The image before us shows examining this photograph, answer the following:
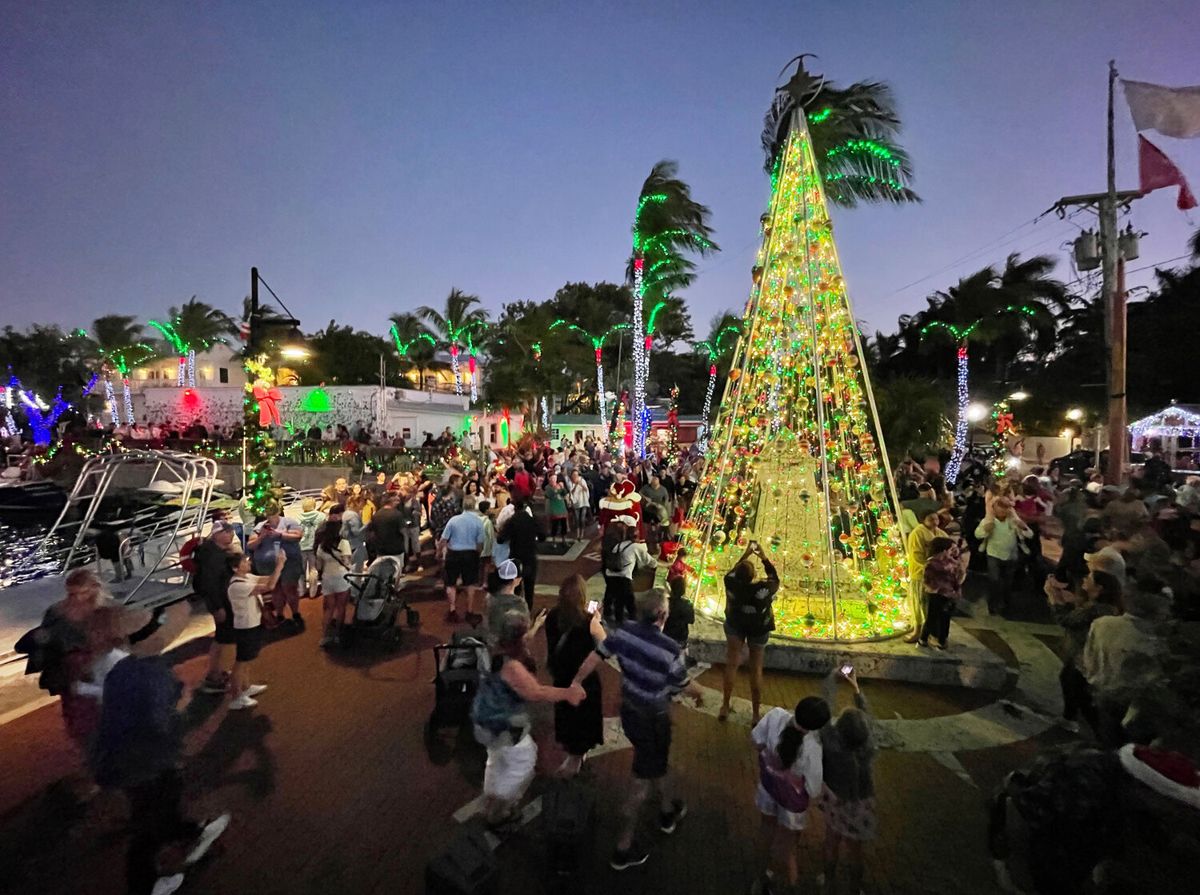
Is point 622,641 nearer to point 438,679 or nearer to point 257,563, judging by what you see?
point 438,679

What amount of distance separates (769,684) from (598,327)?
40.5 meters

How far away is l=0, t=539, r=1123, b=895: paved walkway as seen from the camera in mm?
3572

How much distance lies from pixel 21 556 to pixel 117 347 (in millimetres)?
42972

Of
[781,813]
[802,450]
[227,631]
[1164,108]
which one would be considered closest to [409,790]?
[227,631]

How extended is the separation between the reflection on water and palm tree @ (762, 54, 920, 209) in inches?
508

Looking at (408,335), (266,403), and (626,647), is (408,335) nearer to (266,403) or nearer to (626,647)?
(266,403)

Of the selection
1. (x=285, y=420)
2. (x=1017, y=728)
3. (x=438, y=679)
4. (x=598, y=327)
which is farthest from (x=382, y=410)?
(x=1017, y=728)

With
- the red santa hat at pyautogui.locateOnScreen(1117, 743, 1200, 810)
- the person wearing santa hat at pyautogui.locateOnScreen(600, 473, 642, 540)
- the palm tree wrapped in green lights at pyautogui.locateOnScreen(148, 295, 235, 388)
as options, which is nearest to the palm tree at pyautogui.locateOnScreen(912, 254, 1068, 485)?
the person wearing santa hat at pyautogui.locateOnScreen(600, 473, 642, 540)

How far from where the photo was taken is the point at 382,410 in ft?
101

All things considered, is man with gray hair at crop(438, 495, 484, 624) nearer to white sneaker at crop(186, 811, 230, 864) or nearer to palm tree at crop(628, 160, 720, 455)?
white sneaker at crop(186, 811, 230, 864)

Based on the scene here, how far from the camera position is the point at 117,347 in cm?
4591

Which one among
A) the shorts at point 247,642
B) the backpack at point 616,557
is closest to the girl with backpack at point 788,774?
the backpack at point 616,557

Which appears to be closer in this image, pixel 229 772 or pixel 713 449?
pixel 229 772

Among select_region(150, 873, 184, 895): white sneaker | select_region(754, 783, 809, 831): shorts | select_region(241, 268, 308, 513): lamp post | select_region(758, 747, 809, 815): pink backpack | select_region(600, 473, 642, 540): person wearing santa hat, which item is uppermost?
select_region(241, 268, 308, 513): lamp post
